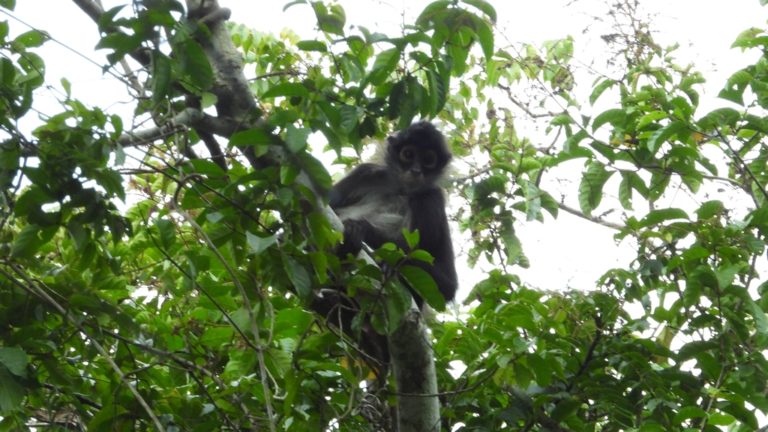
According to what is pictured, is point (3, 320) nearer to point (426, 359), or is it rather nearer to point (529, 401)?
point (426, 359)

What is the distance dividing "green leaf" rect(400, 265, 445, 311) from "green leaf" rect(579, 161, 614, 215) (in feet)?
4.27

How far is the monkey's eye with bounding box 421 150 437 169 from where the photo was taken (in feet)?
23.8

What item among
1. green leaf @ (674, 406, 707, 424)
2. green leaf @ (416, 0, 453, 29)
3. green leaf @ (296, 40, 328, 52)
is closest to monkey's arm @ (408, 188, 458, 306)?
green leaf @ (674, 406, 707, 424)

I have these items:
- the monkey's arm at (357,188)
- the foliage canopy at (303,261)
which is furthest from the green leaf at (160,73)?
the monkey's arm at (357,188)

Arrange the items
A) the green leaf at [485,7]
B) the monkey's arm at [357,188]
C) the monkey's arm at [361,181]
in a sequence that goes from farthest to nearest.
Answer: the monkey's arm at [361,181] < the monkey's arm at [357,188] < the green leaf at [485,7]

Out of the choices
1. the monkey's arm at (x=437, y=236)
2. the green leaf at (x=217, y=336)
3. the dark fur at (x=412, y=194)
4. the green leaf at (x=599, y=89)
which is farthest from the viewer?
the dark fur at (x=412, y=194)

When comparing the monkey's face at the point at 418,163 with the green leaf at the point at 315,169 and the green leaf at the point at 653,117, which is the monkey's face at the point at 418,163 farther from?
the green leaf at the point at 315,169

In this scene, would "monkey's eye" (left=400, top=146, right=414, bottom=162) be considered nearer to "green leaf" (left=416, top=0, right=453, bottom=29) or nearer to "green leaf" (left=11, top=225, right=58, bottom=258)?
"green leaf" (left=416, top=0, right=453, bottom=29)

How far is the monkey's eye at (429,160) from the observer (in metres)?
7.25

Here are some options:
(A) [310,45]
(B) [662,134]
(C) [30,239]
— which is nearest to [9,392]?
(C) [30,239]

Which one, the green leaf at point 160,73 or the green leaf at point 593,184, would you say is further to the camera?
the green leaf at point 593,184

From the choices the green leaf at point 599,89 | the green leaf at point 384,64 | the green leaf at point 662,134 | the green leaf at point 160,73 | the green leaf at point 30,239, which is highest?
the green leaf at point 599,89

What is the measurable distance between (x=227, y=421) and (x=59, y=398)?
665 millimetres

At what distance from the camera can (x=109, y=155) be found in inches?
127
